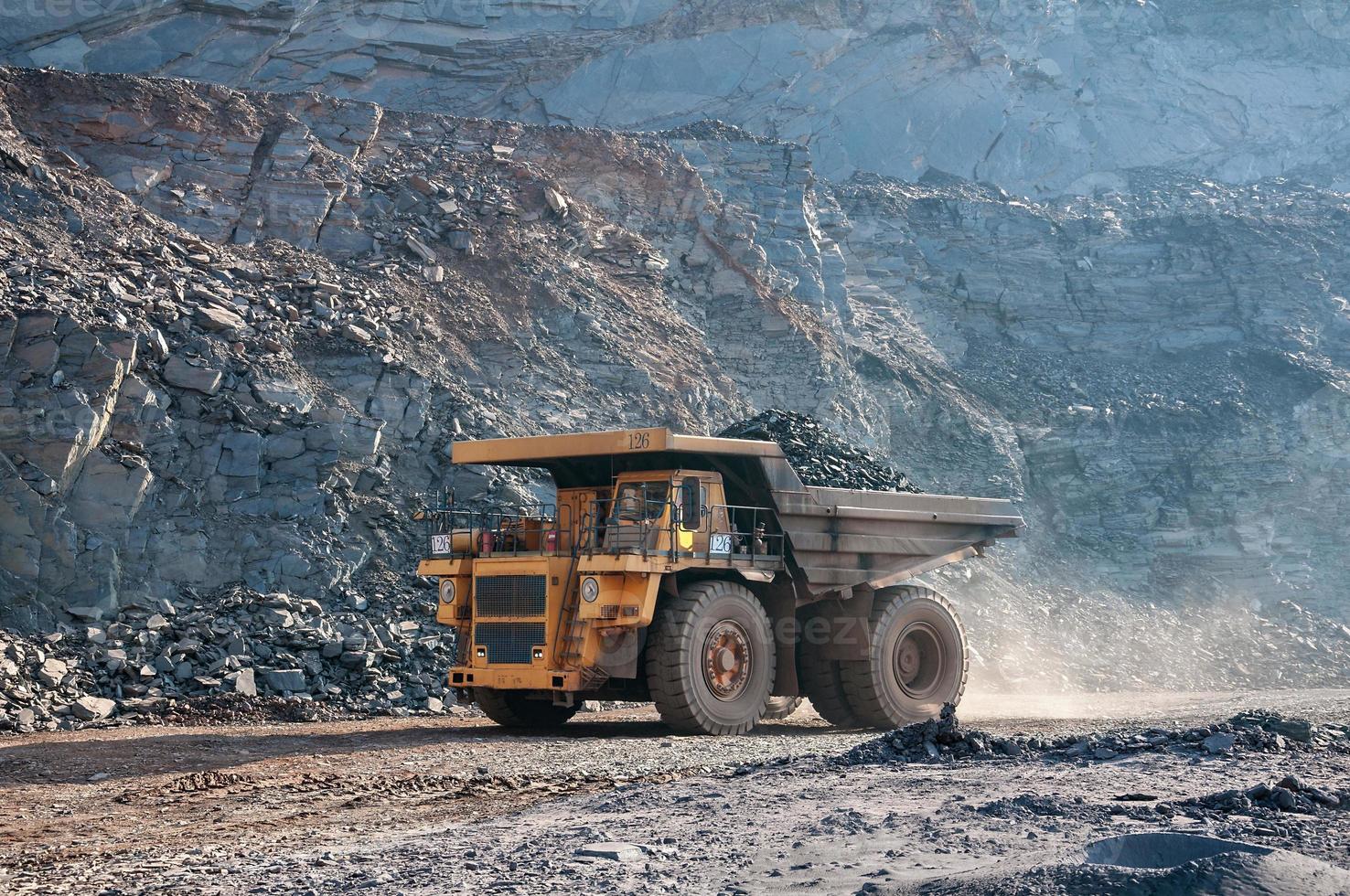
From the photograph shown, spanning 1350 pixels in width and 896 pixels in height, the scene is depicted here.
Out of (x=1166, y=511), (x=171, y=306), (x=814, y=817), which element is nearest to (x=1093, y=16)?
(x=1166, y=511)

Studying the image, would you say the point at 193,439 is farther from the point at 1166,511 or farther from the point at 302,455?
the point at 1166,511

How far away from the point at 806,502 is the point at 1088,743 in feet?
14.5

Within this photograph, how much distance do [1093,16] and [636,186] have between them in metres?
35.1

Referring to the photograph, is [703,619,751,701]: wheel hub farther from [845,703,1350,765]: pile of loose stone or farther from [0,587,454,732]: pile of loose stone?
[0,587,454,732]: pile of loose stone

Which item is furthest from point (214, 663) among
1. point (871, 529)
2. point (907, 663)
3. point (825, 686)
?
point (907, 663)

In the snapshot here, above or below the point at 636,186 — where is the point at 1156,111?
above

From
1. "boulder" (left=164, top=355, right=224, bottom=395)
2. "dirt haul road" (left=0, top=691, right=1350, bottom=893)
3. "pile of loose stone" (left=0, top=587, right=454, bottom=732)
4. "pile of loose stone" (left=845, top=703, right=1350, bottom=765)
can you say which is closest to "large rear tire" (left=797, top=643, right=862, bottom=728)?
"dirt haul road" (left=0, top=691, right=1350, bottom=893)

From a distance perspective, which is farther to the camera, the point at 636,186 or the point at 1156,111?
the point at 1156,111

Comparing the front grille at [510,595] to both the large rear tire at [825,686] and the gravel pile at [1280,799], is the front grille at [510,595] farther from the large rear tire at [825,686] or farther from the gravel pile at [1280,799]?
the gravel pile at [1280,799]

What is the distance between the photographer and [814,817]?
7.09m

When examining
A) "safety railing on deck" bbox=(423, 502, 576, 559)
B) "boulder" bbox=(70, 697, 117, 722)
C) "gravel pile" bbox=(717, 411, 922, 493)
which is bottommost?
"boulder" bbox=(70, 697, 117, 722)

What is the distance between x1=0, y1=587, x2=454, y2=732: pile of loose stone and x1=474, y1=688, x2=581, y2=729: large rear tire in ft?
7.44

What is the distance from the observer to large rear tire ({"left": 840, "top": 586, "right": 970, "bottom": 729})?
44.8 ft

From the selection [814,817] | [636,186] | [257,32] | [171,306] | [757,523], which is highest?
[257,32]
